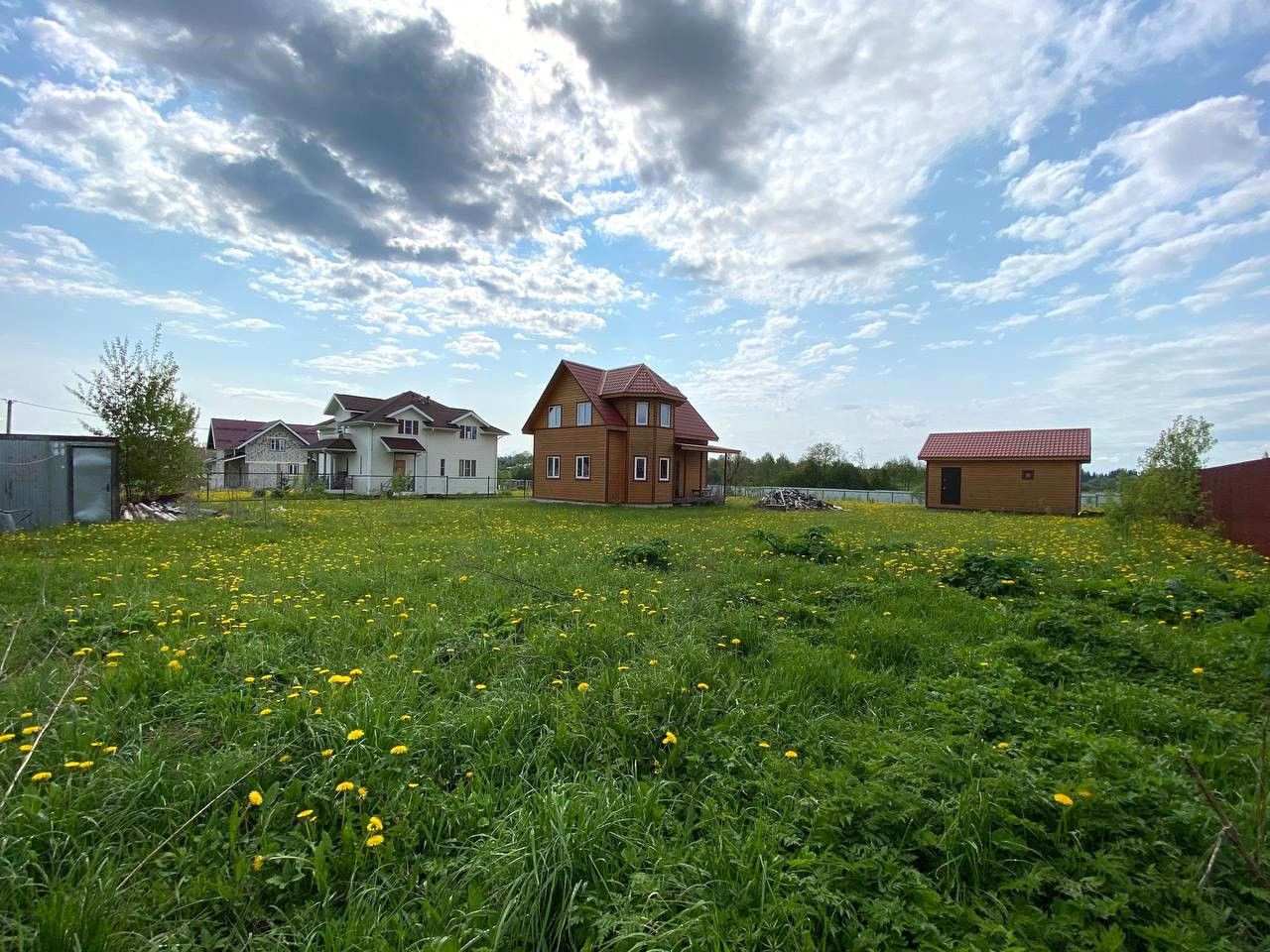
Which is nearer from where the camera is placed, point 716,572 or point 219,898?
point 219,898

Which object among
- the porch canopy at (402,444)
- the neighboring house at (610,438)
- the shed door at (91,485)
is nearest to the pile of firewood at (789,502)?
the neighboring house at (610,438)

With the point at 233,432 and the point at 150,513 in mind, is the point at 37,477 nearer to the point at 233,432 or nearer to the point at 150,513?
the point at 150,513

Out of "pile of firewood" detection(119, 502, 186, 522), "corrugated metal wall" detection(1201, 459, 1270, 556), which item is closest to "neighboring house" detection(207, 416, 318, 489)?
"pile of firewood" detection(119, 502, 186, 522)

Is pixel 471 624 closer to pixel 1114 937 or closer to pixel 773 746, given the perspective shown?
pixel 773 746

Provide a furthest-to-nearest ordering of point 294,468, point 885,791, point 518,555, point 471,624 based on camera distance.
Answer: point 294,468
point 518,555
point 471,624
point 885,791

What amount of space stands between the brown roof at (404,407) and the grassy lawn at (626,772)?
30.7 m

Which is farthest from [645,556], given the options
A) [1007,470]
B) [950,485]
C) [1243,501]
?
[950,485]

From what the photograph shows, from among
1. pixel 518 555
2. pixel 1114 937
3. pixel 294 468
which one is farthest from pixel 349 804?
pixel 294 468

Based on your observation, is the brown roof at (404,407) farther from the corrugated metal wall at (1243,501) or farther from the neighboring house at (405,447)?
the corrugated metal wall at (1243,501)

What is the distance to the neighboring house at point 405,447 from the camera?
33875mm

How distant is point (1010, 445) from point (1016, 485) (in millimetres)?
2069

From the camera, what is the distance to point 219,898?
6.69ft

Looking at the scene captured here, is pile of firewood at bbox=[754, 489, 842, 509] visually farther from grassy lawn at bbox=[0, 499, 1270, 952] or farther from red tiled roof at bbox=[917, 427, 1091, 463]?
grassy lawn at bbox=[0, 499, 1270, 952]

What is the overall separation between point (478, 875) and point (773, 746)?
1676mm
